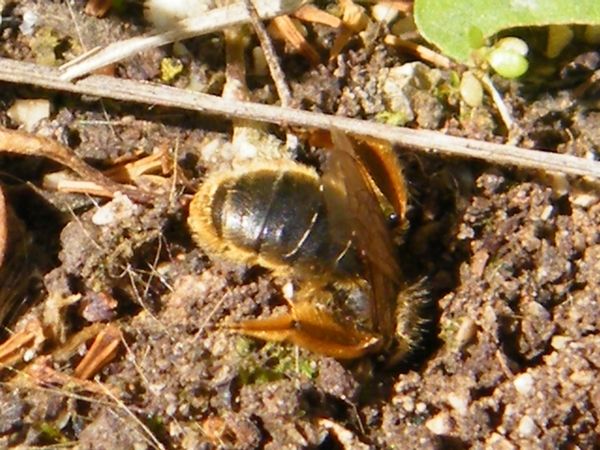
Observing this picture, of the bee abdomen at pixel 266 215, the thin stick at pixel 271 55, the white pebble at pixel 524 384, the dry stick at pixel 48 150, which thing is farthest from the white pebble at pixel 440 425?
the dry stick at pixel 48 150

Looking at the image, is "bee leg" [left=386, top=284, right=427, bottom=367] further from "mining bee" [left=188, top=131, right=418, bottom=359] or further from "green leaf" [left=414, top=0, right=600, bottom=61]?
"green leaf" [left=414, top=0, right=600, bottom=61]

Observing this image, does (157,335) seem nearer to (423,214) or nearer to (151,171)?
(151,171)

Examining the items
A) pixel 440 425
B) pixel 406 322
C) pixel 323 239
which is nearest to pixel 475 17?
pixel 323 239

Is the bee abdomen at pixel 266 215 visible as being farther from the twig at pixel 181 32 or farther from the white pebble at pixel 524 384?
the white pebble at pixel 524 384

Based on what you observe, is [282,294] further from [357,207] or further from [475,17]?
[475,17]

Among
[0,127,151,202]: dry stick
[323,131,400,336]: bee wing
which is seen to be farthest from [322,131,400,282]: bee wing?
[0,127,151,202]: dry stick
